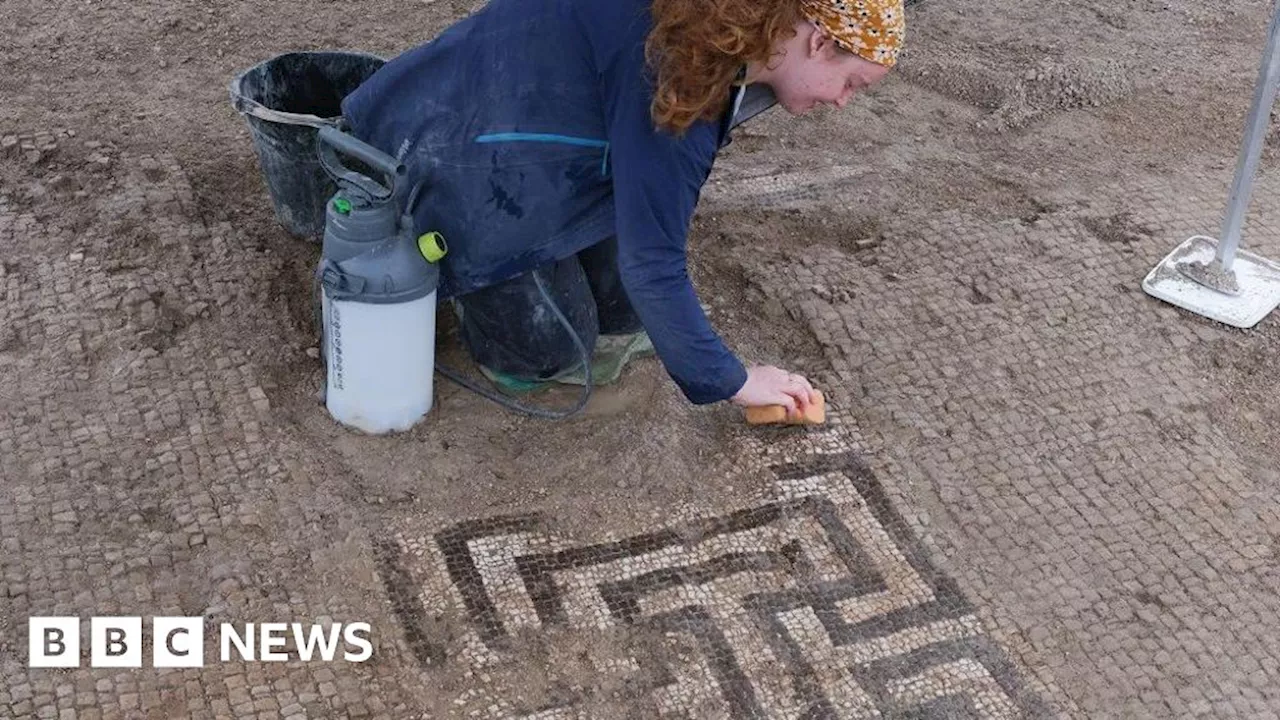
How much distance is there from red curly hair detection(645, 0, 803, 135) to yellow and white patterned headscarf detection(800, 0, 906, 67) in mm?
41

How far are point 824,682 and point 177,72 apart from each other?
3.09 m

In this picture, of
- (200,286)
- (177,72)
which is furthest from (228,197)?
(177,72)

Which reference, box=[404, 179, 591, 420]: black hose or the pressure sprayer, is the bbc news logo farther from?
box=[404, 179, 591, 420]: black hose

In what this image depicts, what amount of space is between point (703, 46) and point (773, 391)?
0.86 metres

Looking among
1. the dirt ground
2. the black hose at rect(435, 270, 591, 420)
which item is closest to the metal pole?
the dirt ground

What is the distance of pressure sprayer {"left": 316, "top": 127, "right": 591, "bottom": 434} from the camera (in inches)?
108

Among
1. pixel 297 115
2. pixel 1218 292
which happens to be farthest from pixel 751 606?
pixel 1218 292

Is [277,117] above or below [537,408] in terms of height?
above

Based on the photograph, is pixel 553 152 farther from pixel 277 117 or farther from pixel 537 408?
pixel 277 117

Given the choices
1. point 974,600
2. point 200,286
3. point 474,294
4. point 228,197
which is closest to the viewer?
point 974,600

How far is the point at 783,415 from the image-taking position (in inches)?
116

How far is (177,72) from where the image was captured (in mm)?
4434

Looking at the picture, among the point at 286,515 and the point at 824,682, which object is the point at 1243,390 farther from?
the point at 286,515

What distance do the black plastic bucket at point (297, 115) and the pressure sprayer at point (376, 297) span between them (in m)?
0.37
